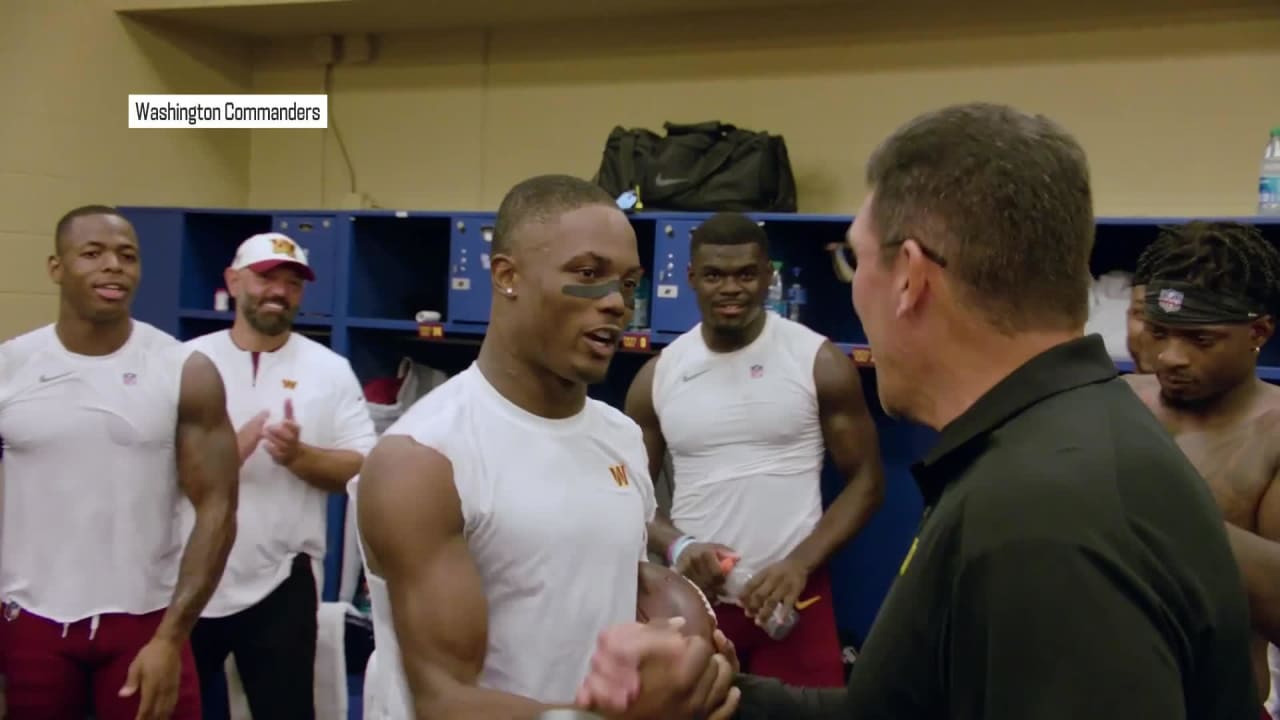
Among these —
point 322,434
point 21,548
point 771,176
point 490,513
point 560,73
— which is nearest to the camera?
point 490,513

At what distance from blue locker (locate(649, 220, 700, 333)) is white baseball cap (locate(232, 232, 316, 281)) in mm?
1276

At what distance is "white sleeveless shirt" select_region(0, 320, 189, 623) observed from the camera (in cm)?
271

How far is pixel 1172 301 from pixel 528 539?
1.34m

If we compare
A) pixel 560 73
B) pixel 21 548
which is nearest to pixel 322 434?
pixel 21 548

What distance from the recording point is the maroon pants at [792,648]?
3.27 meters

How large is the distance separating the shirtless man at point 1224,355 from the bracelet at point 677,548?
1.50 m

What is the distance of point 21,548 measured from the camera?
2.74 metres

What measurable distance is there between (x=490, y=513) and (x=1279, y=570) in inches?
53.8

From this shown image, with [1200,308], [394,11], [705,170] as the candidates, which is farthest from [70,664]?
[394,11]

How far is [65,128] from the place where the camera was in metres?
4.89

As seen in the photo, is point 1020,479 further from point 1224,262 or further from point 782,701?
point 1224,262

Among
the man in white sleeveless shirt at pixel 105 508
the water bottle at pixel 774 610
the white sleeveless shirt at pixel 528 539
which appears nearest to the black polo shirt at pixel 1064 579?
the white sleeveless shirt at pixel 528 539

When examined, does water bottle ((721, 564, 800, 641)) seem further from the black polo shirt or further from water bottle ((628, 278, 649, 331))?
the black polo shirt

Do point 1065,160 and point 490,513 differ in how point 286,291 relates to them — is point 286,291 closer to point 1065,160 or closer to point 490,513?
point 490,513
